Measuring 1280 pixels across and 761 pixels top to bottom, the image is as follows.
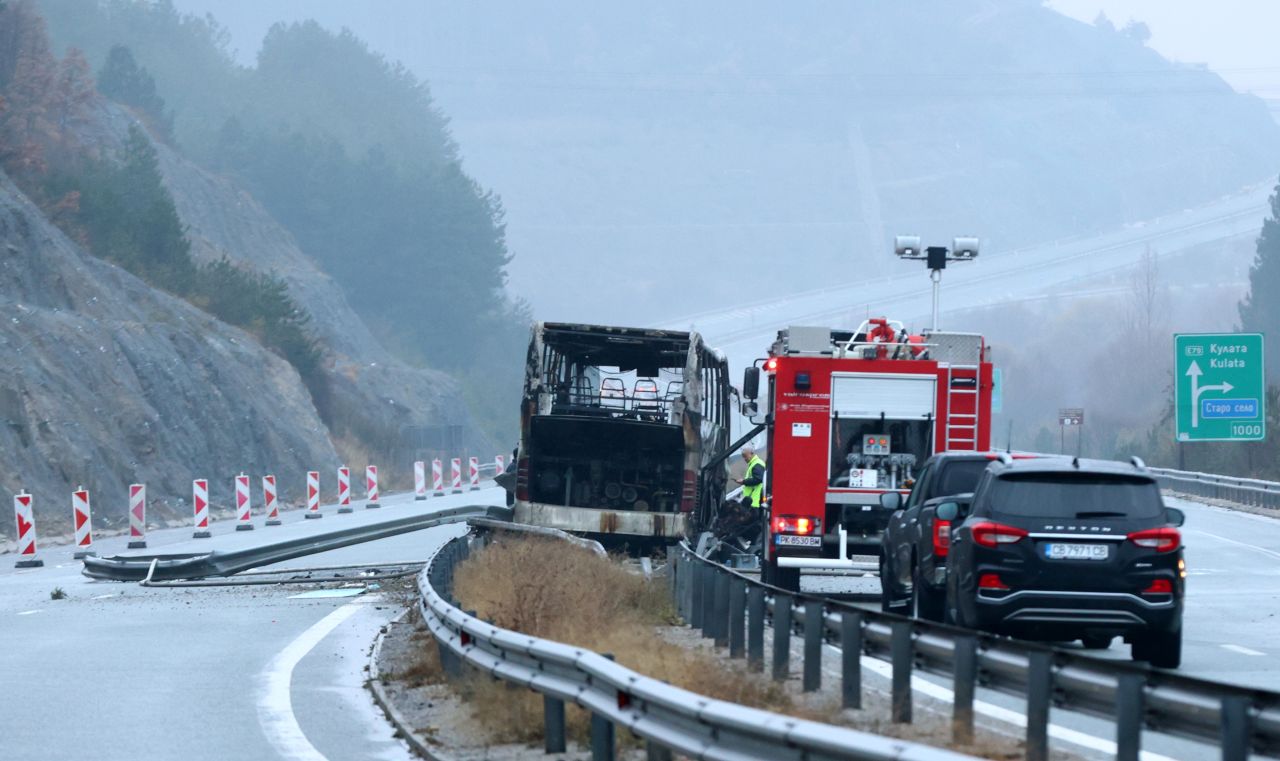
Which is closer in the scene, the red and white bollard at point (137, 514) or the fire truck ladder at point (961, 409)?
the fire truck ladder at point (961, 409)

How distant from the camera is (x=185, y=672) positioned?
14586 mm

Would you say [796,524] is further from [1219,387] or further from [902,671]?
[1219,387]

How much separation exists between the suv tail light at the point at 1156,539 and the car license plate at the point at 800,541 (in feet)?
20.8

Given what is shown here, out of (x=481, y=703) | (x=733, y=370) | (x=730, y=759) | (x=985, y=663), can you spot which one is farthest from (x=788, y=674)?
(x=733, y=370)

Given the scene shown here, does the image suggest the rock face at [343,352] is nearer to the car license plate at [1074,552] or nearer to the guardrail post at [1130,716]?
the car license plate at [1074,552]

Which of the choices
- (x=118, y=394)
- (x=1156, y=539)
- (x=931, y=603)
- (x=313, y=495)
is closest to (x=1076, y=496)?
(x=1156, y=539)

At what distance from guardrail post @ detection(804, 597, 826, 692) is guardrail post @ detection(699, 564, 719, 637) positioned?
342 cm

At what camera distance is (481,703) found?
36.7 ft

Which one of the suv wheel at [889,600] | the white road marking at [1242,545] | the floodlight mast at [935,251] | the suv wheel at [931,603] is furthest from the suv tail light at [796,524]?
the white road marking at [1242,545]

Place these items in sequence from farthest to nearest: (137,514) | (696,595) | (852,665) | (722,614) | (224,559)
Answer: (137,514) → (224,559) → (696,595) → (722,614) → (852,665)

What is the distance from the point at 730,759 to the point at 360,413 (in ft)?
201

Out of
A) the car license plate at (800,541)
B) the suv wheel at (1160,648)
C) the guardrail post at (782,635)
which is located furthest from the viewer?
the car license plate at (800,541)

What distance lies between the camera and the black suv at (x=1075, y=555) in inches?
535

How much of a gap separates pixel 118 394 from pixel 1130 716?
133ft
